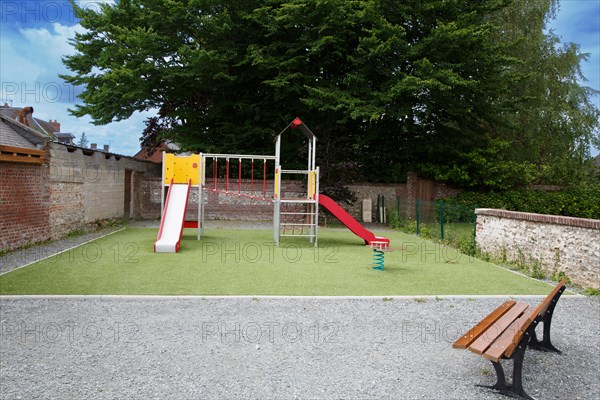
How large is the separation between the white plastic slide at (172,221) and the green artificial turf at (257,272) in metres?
0.33

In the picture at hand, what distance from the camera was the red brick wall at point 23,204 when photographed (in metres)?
10.0

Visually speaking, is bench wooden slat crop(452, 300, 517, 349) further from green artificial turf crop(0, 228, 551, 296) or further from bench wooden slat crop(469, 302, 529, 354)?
green artificial turf crop(0, 228, 551, 296)

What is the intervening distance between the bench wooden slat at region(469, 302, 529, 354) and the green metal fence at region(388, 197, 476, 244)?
734 cm

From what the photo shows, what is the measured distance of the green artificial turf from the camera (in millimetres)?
7320

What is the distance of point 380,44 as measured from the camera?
721 inches

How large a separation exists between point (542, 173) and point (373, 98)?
10.8m

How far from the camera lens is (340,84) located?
70.5 feet

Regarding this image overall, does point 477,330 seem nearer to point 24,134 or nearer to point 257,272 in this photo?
point 257,272

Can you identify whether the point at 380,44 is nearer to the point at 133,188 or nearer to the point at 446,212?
the point at 446,212

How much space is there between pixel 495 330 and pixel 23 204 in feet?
34.6

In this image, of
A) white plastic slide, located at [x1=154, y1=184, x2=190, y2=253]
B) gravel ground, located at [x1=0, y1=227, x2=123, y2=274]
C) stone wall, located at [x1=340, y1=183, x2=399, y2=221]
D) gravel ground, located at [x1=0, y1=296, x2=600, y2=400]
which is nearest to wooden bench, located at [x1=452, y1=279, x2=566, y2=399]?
gravel ground, located at [x1=0, y1=296, x2=600, y2=400]

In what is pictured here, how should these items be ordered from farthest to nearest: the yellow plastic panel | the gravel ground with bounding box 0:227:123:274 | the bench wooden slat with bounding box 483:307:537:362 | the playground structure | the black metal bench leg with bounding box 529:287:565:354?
the yellow plastic panel < the playground structure < the gravel ground with bounding box 0:227:123:274 < the black metal bench leg with bounding box 529:287:565:354 < the bench wooden slat with bounding box 483:307:537:362

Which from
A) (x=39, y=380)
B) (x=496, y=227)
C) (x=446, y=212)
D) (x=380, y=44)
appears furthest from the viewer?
(x=380, y=44)

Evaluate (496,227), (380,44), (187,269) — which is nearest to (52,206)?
(187,269)
